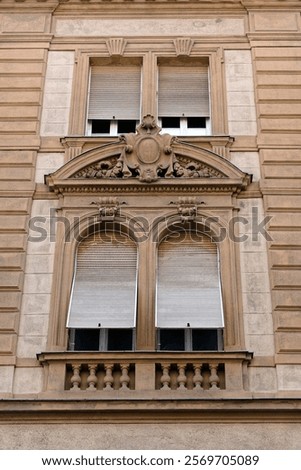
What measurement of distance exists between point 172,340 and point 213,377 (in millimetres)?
1056

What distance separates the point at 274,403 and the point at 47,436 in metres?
3.31

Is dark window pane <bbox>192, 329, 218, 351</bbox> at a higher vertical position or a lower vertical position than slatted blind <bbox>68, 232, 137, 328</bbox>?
lower

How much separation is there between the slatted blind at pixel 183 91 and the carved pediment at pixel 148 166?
3.21ft

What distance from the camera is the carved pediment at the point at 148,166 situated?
45.3 feet

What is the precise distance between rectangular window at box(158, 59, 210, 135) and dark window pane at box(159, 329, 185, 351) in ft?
13.8

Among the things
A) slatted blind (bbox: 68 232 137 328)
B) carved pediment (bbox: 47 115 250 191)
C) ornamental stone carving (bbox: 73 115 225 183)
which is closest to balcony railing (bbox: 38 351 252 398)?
slatted blind (bbox: 68 232 137 328)

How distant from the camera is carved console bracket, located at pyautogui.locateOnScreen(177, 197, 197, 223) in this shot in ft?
44.3

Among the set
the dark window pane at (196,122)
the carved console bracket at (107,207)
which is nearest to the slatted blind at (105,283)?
the carved console bracket at (107,207)

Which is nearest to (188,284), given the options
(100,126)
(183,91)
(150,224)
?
(150,224)

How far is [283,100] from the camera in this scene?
14.8 m

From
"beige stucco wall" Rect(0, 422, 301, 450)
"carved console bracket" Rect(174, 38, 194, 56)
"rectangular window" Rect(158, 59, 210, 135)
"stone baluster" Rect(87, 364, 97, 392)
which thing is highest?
"carved console bracket" Rect(174, 38, 194, 56)

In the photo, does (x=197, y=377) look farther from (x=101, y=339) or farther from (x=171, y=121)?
(x=171, y=121)

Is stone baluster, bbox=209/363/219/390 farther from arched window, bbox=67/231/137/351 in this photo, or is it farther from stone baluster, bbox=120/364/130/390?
arched window, bbox=67/231/137/351

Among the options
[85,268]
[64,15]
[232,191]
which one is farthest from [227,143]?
[64,15]
